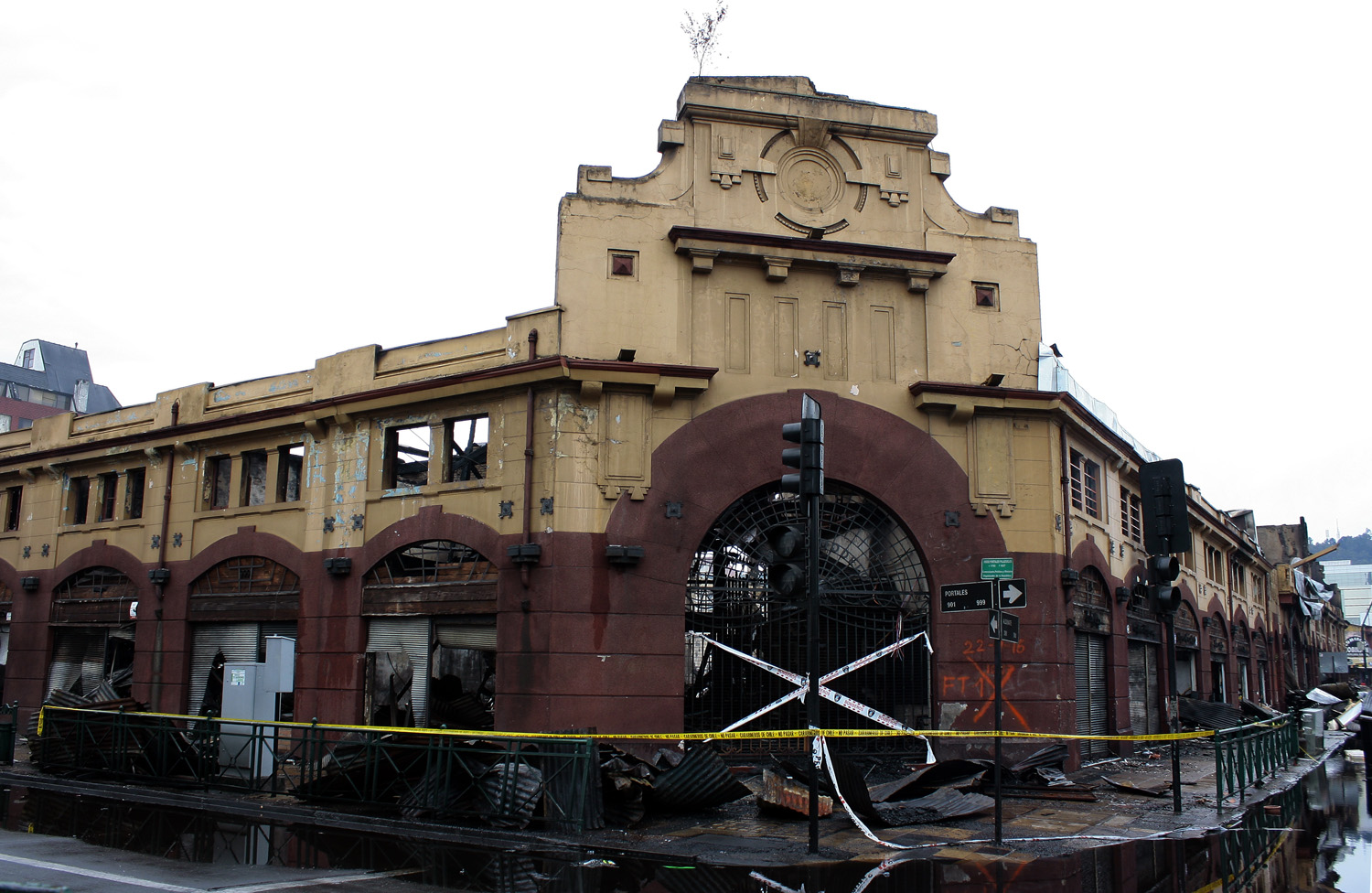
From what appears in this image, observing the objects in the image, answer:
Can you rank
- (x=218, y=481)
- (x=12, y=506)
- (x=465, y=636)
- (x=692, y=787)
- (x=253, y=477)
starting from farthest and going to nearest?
(x=12, y=506) < (x=218, y=481) < (x=253, y=477) < (x=465, y=636) < (x=692, y=787)

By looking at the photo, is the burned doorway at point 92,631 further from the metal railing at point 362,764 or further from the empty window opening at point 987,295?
the empty window opening at point 987,295

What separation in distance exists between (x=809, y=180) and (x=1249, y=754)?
11.9 metres

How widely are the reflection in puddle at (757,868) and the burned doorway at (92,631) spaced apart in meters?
10.7

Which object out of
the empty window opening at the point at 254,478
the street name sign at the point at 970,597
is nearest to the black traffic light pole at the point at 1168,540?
the street name sign at the point at 970,597

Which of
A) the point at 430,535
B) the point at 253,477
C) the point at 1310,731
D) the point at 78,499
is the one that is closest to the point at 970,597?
the point at 430,535

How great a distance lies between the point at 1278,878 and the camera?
408 inches

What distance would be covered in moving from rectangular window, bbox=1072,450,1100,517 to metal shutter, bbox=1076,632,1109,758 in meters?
2.53

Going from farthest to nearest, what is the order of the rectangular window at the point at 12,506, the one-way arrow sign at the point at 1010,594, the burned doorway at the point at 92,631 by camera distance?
the rectangular window at the point at 12,506 → the burned doorway at the point at 92,631 → the one-way arrow sign at the point at 1010,594

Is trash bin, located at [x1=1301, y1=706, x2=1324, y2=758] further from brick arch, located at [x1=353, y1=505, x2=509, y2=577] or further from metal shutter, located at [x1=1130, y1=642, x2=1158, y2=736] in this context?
brick arch, located at [x1=353, y1=505, x2=509, y2=577]

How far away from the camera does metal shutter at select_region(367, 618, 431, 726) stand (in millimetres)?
18859

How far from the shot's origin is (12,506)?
27812 mm

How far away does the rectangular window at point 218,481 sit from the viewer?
75.8 ft

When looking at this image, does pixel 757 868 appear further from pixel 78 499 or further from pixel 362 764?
pixel 78 499

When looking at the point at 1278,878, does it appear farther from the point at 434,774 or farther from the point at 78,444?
the point at 78,444
